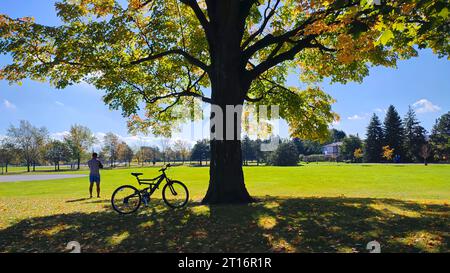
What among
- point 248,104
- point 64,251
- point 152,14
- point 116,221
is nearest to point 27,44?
point 152,14

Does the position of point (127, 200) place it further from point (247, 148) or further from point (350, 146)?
point (247, 148)

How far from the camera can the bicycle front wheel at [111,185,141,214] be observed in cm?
1112

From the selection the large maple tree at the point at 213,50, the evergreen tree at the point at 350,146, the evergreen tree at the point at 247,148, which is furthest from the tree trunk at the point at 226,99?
the evergreen tree at the point at 247,148

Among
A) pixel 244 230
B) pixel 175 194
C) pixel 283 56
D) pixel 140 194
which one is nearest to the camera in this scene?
pixel 244 230

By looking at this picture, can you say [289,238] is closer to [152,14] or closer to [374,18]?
[374,18]

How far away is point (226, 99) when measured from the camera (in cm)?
1271

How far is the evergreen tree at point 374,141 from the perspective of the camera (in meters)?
89.6

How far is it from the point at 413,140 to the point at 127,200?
93.5 m

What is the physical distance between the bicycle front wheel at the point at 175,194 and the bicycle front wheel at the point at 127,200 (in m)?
0.98

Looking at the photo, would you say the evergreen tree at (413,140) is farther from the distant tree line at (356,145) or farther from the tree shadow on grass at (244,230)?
the tree shadow on grass at (244,230)

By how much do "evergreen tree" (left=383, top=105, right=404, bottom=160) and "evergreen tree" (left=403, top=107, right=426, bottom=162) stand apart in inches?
63.4

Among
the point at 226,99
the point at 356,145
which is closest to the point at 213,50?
the point at 226,99

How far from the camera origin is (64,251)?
289 inches
